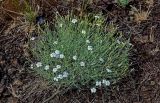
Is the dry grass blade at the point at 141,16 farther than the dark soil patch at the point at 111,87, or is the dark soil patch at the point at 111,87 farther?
the dry grass blade at the point at 141,16

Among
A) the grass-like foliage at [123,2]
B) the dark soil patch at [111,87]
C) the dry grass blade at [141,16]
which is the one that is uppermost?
the grass-like foliage at [123,2]

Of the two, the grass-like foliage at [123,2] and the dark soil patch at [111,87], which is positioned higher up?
the grass-like foliage at [123,2]

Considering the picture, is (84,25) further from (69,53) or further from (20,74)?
(20,74)

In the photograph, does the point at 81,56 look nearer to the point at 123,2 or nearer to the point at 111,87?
the point at 111,87

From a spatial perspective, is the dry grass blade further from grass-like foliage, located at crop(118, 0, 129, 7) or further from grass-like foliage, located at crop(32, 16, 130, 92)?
grass-like foliage, located at crop(32, 16, 130, 92)

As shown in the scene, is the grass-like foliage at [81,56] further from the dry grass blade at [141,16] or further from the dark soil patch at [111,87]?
the dry grass blade at [141,16]

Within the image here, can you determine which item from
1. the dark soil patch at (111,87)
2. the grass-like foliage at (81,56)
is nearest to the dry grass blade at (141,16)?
the dark soil patch at (111,87)

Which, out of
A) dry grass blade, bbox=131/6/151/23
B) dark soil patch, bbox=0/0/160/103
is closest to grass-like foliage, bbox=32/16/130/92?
dark soil patch, bbox=0/0/160/103
